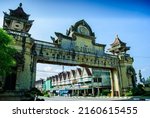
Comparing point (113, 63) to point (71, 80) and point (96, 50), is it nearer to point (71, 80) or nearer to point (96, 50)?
point (96, 50)

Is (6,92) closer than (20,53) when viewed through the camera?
Yes

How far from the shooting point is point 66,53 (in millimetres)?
18016

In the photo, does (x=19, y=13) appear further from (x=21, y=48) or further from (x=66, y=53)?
(x=66, y=53)

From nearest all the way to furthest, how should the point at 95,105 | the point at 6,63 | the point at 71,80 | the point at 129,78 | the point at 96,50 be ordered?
1. the point at 95,105
2. the point at 6,63
3. the point at 96,50
4. the point at 129,78
5. the point at 71,80

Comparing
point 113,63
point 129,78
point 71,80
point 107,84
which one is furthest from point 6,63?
point 71,80

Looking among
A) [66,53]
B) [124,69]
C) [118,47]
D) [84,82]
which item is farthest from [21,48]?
[84,82]

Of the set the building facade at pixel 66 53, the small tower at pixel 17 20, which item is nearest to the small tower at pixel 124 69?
the building facade at pixel 66 53

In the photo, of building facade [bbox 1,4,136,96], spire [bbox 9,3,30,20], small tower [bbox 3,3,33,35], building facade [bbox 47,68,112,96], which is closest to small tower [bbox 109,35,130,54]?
building facade [bbox 1,4,136,96]

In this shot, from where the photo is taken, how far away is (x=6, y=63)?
30.5ft

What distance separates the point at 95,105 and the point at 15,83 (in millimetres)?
11628

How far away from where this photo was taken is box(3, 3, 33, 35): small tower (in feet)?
52.8

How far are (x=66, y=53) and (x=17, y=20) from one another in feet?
18.6

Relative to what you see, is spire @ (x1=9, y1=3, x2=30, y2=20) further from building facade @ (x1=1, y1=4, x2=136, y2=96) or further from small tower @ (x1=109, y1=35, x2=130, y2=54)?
small tower @ (x1=109, y1=35, x2=130, y2=54)

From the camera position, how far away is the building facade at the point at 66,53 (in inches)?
582
